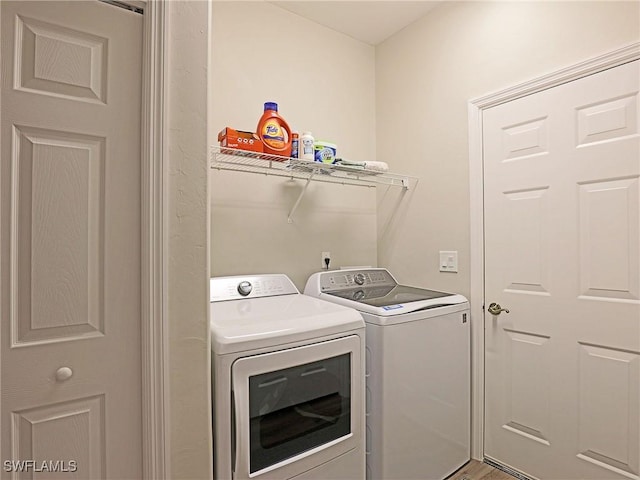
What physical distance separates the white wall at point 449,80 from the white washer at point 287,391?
0.97 meters

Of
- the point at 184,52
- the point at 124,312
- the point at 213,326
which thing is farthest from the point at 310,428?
the point at 184,52

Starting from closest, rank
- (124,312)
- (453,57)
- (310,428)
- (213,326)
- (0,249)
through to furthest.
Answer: (0,249) → (124,312) → (213,326) → (310,428) → (453,57)

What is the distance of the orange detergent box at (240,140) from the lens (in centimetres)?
174

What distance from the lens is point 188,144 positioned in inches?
46.6

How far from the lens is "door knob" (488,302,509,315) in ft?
6.46

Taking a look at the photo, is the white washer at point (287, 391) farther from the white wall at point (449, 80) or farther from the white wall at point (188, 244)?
the white wall at point (449, 80)

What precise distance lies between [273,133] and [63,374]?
52.1 inches

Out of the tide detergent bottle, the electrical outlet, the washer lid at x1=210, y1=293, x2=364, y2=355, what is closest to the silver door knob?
the washer lid at x1=210, y1=293, x2=364, y2=355

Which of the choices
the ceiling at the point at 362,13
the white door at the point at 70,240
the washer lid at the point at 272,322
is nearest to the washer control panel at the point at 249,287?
the washer lid at the point at 272,322

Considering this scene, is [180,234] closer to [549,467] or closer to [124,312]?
[124,312]

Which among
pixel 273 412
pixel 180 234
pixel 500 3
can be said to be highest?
pixel 500 3

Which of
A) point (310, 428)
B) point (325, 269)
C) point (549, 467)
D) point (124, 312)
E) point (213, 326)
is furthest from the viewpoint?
point (325, 269)

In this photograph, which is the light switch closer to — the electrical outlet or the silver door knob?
the electrical outlet

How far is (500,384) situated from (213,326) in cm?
160
